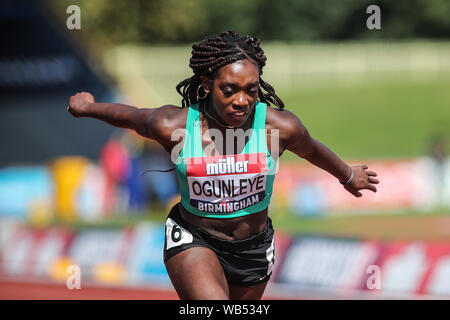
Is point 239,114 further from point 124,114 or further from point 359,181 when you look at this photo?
point 359,181

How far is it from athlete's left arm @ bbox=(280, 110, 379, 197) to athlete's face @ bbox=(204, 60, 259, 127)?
304 mm

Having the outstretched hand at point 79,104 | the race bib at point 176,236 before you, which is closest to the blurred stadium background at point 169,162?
the race bib at point 176,236

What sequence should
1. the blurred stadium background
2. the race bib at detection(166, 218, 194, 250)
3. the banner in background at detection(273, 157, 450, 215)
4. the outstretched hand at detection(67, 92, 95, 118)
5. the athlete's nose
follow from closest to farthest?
the athlete's nose
the race bib at detection(166, 218, 194, 250)
the outstretched hand at detection(67, 92, 95, 118)
the blurred stadium background
the banner in background at detection(273, 157, 450, 215)

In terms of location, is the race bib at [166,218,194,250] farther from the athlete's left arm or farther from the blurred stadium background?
the blurred stadium background

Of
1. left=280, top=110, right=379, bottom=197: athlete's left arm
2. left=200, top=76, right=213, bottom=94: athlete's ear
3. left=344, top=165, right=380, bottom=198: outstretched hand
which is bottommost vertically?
left=344, top=165, right=380, bottom=198: outstretched hand

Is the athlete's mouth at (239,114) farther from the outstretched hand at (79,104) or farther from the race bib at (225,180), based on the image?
the outstretched hand at (79,104)

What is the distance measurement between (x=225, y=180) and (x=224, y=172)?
2.1 inches

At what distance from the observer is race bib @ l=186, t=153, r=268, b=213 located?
479 cm

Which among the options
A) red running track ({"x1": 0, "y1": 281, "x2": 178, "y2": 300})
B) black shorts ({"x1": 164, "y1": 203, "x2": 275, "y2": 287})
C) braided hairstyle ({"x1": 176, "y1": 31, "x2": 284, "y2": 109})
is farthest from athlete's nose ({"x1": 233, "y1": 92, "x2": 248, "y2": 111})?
red running track ({"x1": 0, "y1": 281, "x2": 178, "y2": 300})

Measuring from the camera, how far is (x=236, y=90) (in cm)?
465

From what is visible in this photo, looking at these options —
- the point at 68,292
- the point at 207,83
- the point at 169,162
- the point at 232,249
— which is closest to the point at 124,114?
the point at 207,83

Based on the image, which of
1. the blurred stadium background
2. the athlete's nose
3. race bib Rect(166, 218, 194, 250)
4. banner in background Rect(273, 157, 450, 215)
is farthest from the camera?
banner in background Rect(273, 157, 450, 215)

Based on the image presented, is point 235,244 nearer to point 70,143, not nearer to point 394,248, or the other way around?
point 394,248

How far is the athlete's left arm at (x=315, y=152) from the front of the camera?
488cm
